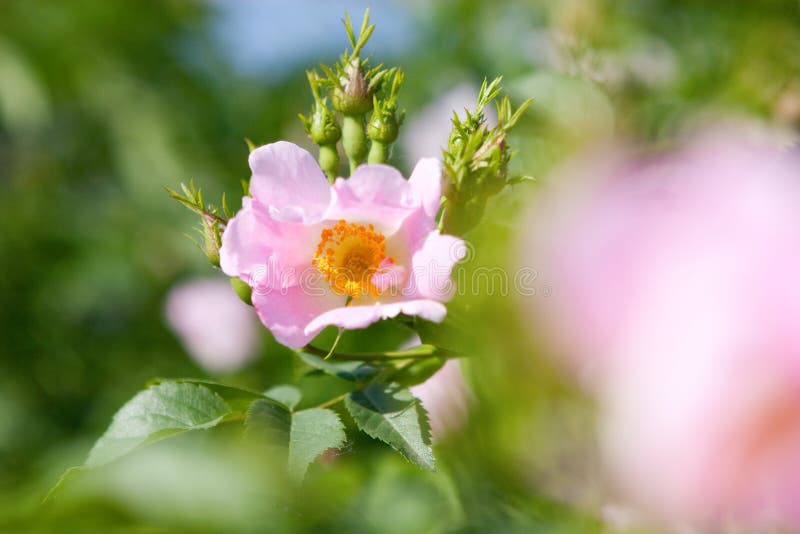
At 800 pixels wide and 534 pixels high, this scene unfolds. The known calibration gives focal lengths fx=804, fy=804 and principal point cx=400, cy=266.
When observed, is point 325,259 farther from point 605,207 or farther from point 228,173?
point 228,173

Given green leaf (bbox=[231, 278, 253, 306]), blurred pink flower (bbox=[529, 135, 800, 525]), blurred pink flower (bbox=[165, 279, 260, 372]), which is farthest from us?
blurred pink flower (bbox=[165, 279, 260, 372])

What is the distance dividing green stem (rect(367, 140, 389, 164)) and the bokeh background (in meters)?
0.11

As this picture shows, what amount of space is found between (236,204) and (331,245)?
1141mm

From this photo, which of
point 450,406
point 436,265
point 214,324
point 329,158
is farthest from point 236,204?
point 450,406

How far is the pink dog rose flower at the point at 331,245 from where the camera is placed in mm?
544

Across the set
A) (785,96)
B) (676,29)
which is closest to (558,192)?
(785,96)

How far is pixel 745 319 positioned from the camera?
0.75ft

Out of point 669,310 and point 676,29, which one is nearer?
point 669,310

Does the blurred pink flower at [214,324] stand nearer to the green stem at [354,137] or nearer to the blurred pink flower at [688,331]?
the green stem at [354,137]

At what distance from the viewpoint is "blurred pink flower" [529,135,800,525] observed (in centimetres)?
22

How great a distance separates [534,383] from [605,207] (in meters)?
0.05

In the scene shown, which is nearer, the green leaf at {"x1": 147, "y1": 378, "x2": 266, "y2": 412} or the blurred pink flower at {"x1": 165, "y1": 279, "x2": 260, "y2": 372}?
the green leaf at {"x1": 147, "y1": 378, "x2": 266, "y2": 412}

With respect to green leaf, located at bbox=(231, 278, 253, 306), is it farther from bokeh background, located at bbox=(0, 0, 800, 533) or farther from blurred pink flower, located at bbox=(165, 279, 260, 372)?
blurred pink flower, located at bbox=(165, 279, 260, 372)

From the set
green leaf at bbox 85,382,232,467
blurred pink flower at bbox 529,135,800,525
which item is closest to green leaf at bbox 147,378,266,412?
green leaf at bbox 85,382,232,467
